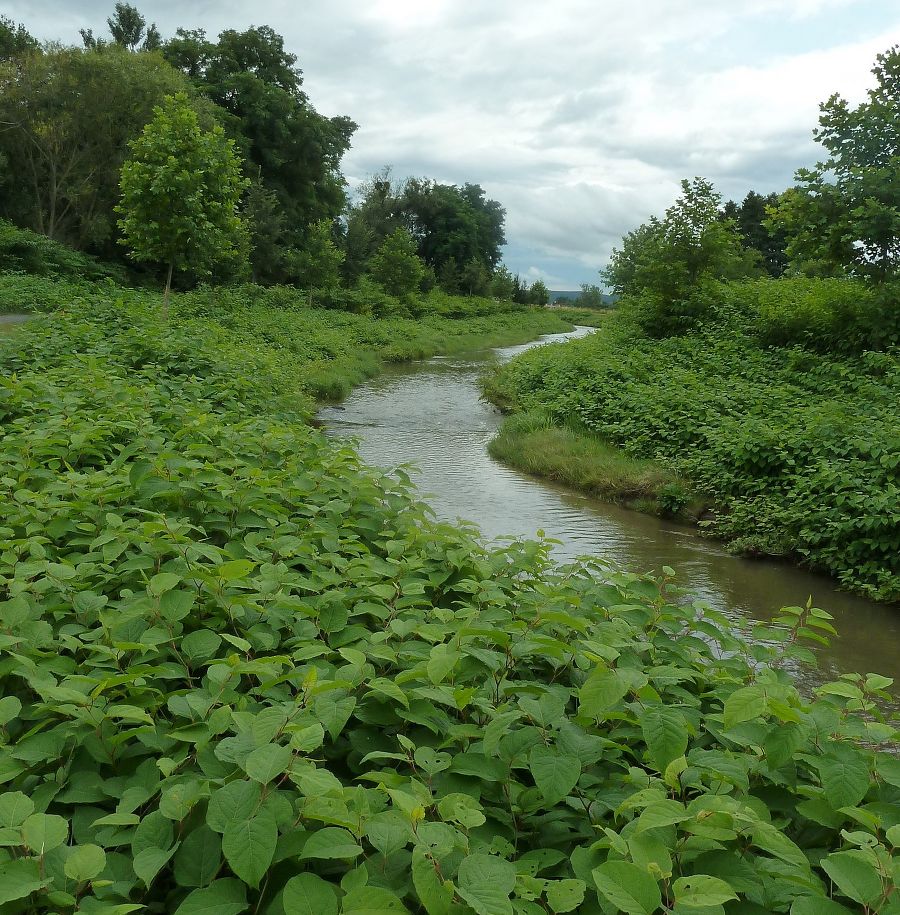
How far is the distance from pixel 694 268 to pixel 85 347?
1601cm

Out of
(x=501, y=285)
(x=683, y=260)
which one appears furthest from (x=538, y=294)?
(x=683, y=260)

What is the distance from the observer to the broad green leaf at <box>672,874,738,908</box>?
1.45m

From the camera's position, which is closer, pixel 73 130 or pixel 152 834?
pixel 152 834

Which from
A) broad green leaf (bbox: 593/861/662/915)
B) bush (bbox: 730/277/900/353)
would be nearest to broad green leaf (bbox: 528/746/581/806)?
broad green leaf (bbox: 593/861/662/915)

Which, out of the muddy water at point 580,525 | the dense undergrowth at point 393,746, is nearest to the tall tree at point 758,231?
the muddy water at point 580,525

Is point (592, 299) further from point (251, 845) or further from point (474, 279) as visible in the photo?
point (251, 845)

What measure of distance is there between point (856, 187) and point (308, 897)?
1586 centimetres

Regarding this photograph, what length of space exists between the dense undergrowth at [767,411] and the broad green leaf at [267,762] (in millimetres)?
6932

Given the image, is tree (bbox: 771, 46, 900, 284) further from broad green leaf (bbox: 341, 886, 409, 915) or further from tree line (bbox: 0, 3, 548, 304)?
broad green leaf (bbox: 341, 886, 409, 915)

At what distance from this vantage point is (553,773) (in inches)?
76.7

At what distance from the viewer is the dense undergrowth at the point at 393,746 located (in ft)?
5.31

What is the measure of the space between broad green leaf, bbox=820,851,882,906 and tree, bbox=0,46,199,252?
1266 inches

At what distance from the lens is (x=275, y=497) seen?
4699 mm

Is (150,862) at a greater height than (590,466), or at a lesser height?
greater
